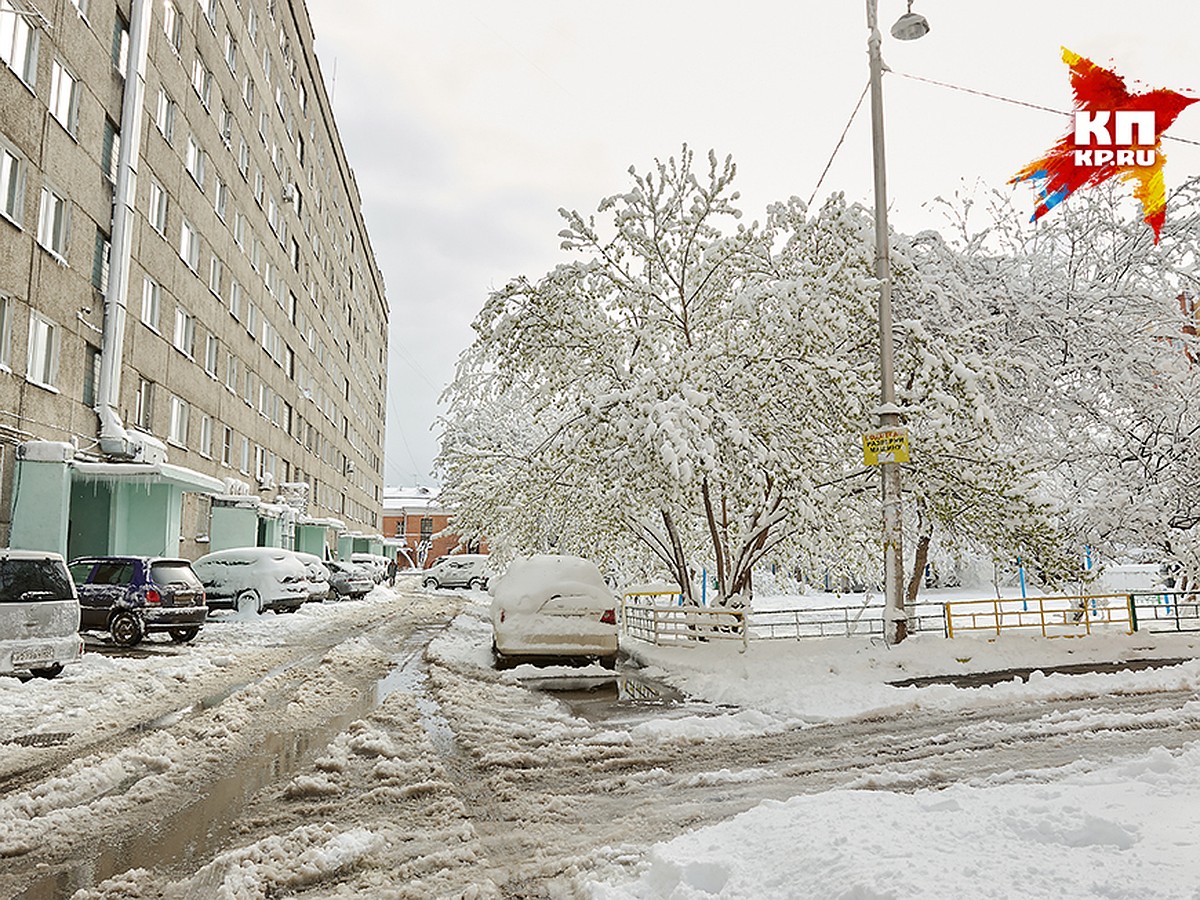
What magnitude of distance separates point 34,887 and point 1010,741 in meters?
7.27

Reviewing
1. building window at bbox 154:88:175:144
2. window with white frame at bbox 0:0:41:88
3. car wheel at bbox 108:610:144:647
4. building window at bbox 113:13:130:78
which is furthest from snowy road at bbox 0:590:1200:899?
building window at bbox 154:88:175:144

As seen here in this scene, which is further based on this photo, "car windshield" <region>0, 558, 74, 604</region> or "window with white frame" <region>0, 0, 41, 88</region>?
"window with white frame" <region>0, 0, 41, 88</region>

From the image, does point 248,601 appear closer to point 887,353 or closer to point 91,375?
point 91,375

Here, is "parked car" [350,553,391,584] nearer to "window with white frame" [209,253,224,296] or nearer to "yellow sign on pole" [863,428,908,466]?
"window with white frame" [209,253,224,296]

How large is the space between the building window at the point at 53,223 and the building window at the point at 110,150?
2.33 meters

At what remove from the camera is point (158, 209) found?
81.8ft

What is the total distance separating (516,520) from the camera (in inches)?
721

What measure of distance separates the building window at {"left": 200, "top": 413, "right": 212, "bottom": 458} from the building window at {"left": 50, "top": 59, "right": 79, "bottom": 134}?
35.6 feet

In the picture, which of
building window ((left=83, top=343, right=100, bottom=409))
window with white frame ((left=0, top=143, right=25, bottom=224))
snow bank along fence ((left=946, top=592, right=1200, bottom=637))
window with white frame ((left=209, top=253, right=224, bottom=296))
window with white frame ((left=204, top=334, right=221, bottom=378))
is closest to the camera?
snow bank along fence ((left=946, top=592, right=1200, bottom=637))

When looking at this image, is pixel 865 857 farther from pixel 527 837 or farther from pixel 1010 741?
pixel 1010 741

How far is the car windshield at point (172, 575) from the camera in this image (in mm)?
16781

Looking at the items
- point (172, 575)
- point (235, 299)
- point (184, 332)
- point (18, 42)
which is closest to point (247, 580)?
point (172, 575)

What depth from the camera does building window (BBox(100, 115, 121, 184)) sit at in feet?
69.6

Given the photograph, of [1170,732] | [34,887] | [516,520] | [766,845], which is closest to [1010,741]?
[1170,732]
